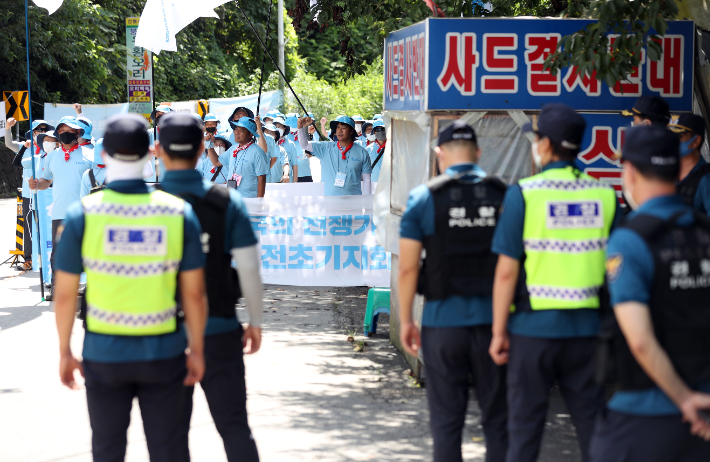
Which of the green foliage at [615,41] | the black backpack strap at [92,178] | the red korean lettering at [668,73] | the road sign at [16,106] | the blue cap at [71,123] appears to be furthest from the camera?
the road sign at [16,106]

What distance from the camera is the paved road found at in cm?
571

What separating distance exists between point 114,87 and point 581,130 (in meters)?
32.6

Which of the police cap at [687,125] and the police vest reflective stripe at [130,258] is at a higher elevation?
the police cap at [687,125]

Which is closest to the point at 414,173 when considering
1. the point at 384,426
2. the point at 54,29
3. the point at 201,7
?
the point at 384,426

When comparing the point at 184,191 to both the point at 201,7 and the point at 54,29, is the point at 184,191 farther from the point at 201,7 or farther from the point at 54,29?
→ the point at 54,29

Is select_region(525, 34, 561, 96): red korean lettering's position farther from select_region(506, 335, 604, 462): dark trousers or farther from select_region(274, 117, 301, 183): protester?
select_region(274, 117, 301, 183): protester

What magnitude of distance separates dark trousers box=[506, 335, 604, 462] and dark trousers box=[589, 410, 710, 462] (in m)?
0.96

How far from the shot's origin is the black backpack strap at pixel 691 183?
5684mm

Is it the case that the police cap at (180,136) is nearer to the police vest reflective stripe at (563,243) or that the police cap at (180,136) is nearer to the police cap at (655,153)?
the police vest reflective stripe at (563,243)

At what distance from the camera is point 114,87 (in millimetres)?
34625

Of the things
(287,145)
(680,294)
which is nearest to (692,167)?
(680,294)

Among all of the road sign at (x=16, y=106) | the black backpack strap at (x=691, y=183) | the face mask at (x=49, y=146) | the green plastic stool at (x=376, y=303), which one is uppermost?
the road sign at (x=16, y=106)

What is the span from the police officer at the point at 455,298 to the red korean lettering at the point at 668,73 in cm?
313

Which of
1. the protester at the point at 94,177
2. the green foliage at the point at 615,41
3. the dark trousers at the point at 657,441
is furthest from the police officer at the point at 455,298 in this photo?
the protester at the point at 94,177
